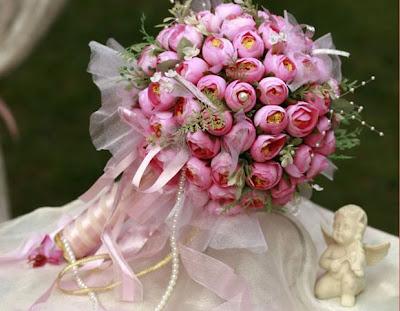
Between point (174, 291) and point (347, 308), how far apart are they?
0.92 feet

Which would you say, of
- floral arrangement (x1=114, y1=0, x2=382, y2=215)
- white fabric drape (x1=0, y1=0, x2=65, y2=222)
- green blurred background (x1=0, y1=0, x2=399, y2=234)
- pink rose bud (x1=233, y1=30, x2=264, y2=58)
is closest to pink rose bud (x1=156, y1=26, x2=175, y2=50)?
floral arrangement (x1=114, y1=0, x2=382, y2=215)

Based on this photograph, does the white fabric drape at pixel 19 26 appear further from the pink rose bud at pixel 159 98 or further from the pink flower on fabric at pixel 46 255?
the pink rose bud at pixel 159 98

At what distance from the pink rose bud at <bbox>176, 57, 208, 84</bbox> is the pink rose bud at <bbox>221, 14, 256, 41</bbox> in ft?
0.20

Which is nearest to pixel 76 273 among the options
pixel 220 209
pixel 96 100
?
pixel 220 209

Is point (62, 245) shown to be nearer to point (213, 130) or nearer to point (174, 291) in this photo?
point (174, 291)

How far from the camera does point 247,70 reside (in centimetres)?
110

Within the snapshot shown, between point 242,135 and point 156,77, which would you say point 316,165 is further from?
point 156,77

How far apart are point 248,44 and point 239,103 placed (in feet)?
0.30

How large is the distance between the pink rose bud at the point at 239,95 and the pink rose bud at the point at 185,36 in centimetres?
9

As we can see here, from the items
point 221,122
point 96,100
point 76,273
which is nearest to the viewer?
point 221,122

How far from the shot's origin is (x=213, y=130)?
1087 millimetres

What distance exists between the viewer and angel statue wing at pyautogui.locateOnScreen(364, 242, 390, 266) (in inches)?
50.3

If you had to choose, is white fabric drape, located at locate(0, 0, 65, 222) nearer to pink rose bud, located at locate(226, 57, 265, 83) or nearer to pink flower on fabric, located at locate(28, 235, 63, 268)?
pink flower on fabric, located at locate(28, 235, 63, 268)

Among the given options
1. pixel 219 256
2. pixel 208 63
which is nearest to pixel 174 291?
pixel 219 256
